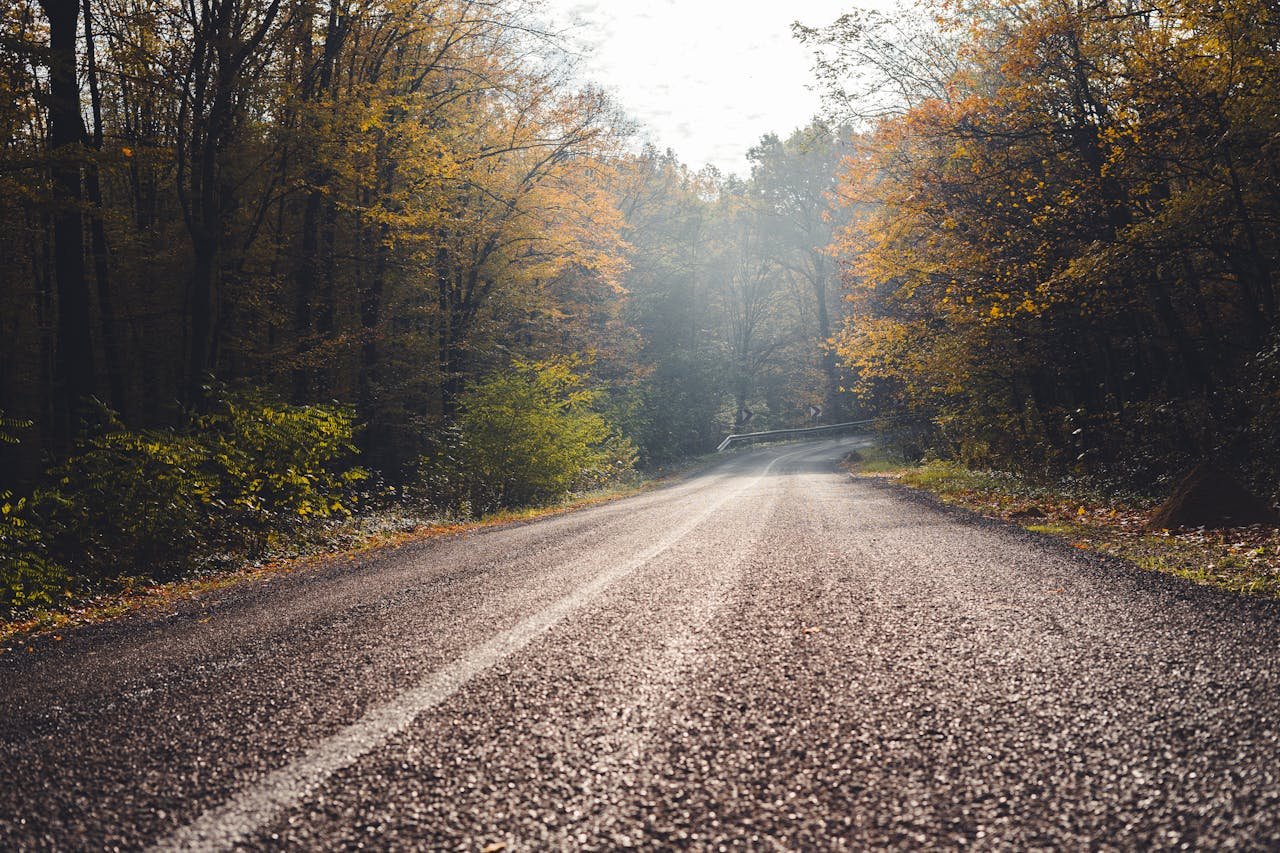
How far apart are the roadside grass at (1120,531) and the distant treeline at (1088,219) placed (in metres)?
0.97

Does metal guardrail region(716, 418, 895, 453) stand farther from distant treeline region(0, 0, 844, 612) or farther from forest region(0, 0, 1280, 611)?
forest region(0, 0, 1280, 611)

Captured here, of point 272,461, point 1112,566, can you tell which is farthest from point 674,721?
point 272,461

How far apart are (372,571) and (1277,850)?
6658 mm

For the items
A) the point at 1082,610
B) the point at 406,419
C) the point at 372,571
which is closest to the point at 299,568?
the point at 372,571

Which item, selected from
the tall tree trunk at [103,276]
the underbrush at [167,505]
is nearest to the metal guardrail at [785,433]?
the tall tree trunk at [103,276]

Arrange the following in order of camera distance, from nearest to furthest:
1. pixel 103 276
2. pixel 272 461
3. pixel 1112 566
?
pixel 1112 566 < pixel 272 461 < pixel 103 276

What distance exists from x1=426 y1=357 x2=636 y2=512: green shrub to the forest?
0.27 feet

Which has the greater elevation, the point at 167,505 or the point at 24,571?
the point at 167,505

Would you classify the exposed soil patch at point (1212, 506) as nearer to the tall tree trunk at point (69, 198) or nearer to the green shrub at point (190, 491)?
the green shrub at point (190, 491)

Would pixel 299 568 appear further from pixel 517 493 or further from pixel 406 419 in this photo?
pixel 406 419

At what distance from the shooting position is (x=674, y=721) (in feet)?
7.98

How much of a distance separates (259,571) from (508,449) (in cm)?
806

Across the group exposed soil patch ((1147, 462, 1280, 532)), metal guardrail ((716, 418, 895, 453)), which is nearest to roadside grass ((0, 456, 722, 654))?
exposed soil patch ((1147, 462, 1280, 532))

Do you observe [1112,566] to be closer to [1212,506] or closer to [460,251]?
[1212,506]
